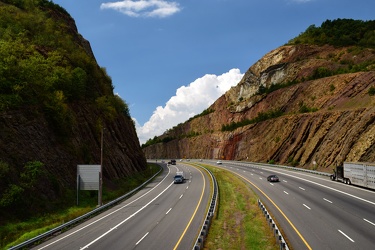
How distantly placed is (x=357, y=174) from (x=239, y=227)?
22270mm

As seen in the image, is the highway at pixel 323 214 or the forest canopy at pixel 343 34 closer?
the highway at pixel 323 214

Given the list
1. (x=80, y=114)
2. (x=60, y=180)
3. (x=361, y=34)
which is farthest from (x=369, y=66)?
(x=60, y=180)

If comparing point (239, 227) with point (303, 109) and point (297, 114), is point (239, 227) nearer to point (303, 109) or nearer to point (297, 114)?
point (297, 114)

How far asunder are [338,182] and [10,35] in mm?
49716

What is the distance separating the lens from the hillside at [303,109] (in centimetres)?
5403

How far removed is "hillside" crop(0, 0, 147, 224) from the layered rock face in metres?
34.9

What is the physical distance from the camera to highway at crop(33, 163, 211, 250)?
18.4 meters

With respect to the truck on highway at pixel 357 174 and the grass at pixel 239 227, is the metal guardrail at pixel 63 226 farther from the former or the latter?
the truck on highway at pixel 357 174

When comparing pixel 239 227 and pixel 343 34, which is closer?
pixel 239 227

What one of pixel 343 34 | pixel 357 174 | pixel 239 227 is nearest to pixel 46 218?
pixel 239 227

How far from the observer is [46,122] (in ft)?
115

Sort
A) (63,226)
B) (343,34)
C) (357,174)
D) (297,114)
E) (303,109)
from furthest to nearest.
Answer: (343,34) < (297,114) < (303,109) < (357,174) < (63,226)

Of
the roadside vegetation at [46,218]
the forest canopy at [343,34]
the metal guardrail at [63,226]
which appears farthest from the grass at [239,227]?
the forest canopy at [343,34]

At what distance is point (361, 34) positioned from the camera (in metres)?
99.8
